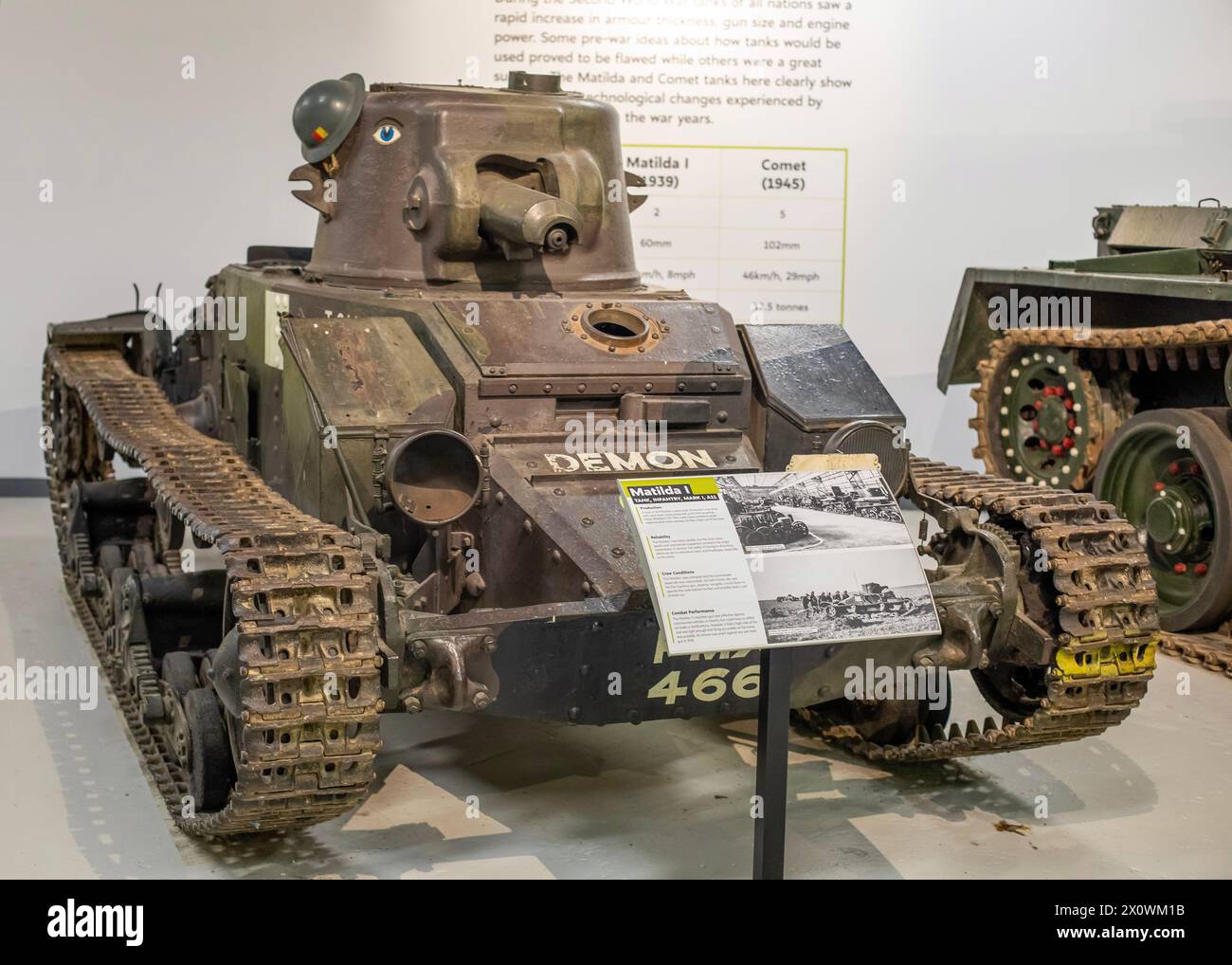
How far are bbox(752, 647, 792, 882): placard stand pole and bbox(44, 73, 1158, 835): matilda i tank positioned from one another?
1.41ft

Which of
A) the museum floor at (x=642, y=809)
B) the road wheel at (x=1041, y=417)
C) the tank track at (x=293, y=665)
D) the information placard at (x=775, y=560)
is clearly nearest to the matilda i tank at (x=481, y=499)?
the tank track at (x=293, y=665)

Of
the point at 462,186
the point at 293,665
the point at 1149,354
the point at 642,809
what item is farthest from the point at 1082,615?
the point at 1149,354

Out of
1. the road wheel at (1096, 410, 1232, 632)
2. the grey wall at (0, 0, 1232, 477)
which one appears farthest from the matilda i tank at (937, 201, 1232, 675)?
the grey wall at (0, 0, 1232, 477)

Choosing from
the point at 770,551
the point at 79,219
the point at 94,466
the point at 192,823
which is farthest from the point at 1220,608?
the point at 79,219

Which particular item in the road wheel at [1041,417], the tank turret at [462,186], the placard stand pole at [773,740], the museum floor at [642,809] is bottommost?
the museum floor at [642,809]

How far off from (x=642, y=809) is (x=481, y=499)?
1.13 meters

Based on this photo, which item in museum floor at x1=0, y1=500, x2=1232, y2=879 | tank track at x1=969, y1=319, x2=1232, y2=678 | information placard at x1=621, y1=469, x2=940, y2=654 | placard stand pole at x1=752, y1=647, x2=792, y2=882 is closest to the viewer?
information placard at x1=621, y1=469, x2=940, y2=654

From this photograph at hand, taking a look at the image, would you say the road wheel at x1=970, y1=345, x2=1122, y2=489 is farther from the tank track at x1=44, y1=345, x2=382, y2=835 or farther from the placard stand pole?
the tank track at x1=44, y1=345, x2=382, y2=835

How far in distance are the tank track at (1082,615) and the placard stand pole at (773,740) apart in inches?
42.7

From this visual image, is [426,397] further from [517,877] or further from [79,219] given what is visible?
[79,219]

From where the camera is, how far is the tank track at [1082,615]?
4.84 m

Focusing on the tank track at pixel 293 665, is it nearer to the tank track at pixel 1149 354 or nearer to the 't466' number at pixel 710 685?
the 't466' number at pixel 710 685

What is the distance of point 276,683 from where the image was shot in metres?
4.05

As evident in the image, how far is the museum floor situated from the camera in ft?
15.7
